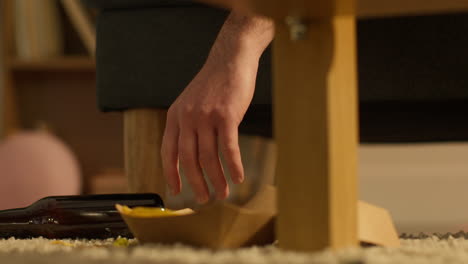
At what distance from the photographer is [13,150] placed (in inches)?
92.2

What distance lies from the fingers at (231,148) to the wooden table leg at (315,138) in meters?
0.20

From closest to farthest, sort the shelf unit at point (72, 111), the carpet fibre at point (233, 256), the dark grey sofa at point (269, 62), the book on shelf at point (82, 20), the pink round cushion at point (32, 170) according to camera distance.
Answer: the carpet fibre at point (233, 256) → the dark grey sofa at point (269, 62) → the pink round cushion at point (32, 170) → the book on shelf at point (82, 20) → the shelf unit at point (72, 111)

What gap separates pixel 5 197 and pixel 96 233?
4.77ft

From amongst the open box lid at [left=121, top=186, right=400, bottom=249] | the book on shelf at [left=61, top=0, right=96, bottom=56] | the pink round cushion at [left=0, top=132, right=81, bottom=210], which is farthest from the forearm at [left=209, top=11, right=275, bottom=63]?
A: the book on shelf at [left=61, top=0, right=96, bottom=56]

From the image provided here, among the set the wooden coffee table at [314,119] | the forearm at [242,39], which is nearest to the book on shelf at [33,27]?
the forearm at [242,39]

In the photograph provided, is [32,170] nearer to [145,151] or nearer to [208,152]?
[145,151]

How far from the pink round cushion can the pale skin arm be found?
1461 mm

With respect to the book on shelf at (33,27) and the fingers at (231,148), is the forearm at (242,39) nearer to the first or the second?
the fingers at (231,148)

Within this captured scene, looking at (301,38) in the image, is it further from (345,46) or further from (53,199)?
(53,199)

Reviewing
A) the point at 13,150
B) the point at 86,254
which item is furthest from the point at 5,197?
the point at 86,254

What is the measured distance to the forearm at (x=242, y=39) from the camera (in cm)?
89

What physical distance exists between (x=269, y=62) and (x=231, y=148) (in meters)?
0.49

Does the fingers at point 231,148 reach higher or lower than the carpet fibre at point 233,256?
higher

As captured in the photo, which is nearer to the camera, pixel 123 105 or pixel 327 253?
pixel 327 253
